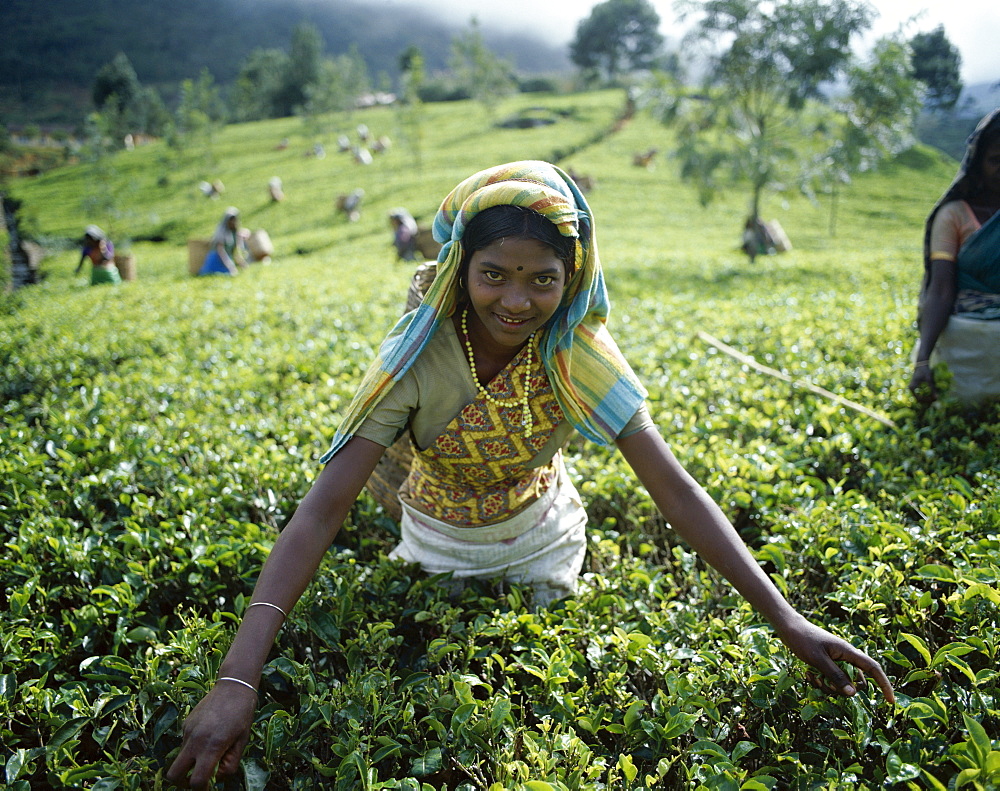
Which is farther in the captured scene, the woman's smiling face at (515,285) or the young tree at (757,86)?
the young tree at (757,86)

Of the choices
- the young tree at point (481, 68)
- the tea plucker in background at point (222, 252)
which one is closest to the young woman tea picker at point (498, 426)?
the tea plucker in background at point (222, 252)

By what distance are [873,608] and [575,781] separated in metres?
1.07

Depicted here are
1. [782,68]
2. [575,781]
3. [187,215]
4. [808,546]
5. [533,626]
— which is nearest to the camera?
[575,781]

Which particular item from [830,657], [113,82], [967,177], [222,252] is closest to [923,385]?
[967,177]

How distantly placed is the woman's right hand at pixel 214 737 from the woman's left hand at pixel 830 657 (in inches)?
54.3

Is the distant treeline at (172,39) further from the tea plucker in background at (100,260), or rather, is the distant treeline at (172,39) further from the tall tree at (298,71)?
the tea plucker in background at (100,260)

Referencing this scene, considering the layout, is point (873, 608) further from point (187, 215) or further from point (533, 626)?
point (187, 215)

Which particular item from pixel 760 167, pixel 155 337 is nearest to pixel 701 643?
pixel 155 337

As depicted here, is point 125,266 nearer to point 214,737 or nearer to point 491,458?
point 491,458

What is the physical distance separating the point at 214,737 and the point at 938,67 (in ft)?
43.1

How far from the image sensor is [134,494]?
3.02 metres

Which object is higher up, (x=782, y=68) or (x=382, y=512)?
(x=782, y=68)

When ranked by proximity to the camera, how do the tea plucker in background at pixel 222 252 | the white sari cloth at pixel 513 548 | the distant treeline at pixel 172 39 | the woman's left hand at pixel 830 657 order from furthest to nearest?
the distant treeline at pixel 172 39, the tea plucker in background at pixel 222 252, the white sari cloth at pixel 513 548, the woman's left hand at pixel 830 657

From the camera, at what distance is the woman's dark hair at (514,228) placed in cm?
184
